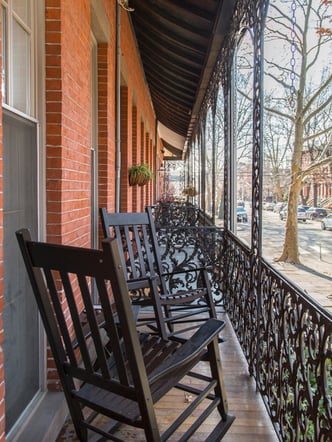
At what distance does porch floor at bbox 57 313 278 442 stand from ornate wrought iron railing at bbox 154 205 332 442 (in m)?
0.06

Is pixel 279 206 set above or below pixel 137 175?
below

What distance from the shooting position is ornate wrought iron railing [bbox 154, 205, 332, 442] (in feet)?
4.37

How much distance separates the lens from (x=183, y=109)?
836cm

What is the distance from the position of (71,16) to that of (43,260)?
58.8 inches

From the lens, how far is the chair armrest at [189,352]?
1.25 m

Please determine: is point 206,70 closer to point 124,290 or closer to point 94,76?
point 94,76

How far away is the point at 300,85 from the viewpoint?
6.81ft

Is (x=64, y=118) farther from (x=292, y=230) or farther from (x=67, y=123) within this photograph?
(x=292, y=230)

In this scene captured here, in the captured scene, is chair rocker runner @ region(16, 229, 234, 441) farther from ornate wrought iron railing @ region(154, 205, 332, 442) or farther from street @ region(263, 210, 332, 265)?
street @ region(263, 210, 332, 265)

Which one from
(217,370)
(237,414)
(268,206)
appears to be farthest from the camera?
(268,206)

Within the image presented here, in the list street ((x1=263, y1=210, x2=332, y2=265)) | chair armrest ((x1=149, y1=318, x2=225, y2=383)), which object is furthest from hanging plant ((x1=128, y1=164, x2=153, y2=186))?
chair armrest ((x1=149, y1=318, x2=225, y2=383))

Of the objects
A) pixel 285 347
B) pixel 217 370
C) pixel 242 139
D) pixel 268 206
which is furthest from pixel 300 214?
pixel 242 139

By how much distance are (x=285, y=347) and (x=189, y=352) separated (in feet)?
1.96

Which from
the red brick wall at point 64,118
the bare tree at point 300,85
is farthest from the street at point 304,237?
the red brick wall at point 64,118
